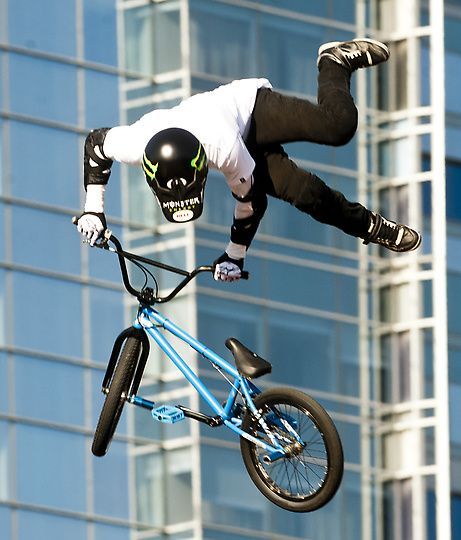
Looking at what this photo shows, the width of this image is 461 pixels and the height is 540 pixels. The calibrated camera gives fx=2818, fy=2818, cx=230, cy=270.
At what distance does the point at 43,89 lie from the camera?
124ft

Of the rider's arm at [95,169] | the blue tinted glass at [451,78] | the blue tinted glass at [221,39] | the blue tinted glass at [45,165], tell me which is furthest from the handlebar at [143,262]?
the blue tinted glass at [451,78]

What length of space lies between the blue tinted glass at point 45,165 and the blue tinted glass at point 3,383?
2.23 metres

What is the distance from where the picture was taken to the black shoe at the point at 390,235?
19.6 meters

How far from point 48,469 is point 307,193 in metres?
18.2

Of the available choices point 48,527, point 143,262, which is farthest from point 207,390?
point 48,527

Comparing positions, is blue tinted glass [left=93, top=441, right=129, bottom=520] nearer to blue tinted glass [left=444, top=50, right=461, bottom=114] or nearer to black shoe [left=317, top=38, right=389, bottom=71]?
blue tinted glass [left=444, top=50, right=461, bottom=114]

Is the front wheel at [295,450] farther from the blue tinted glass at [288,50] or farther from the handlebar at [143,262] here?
the blue tinted glass at [288,50]

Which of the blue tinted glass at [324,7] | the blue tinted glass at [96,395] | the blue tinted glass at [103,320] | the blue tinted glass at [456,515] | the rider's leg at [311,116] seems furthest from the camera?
the blue tinted glass at [456,515]

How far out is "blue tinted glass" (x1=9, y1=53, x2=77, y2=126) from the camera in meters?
37.6

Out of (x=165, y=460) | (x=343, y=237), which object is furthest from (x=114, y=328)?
(x=343, y=237)

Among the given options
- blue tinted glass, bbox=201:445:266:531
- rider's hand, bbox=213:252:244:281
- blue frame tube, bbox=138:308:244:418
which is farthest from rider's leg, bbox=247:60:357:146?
blue tinted glass, bbox=201:445:266:531

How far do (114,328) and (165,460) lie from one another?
1936 millimetres

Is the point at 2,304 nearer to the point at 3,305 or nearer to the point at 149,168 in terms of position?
the point at 3,305

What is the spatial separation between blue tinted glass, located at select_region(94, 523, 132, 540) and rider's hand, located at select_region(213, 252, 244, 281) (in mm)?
18028
